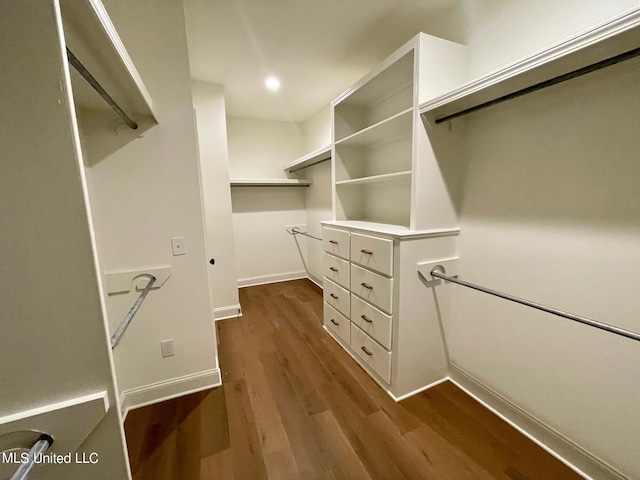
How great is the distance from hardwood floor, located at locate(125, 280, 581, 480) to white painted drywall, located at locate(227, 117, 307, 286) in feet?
6.65

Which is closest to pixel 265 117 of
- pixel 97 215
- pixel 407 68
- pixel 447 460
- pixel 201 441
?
pixel 407 68

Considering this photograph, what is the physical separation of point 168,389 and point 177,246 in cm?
102

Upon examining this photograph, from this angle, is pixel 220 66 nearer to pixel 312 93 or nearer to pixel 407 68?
pixel 312 93

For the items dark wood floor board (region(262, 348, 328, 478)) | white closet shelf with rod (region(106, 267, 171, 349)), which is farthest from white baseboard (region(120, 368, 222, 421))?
white closet shelf with rod (region(106, 267, 171, 349))

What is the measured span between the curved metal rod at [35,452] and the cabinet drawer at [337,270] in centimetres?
177

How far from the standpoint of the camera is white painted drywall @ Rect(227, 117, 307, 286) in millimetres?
3717

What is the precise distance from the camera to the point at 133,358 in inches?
63.8

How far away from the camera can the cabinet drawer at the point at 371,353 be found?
172cm

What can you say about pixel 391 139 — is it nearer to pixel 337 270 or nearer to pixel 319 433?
pixel 337 270

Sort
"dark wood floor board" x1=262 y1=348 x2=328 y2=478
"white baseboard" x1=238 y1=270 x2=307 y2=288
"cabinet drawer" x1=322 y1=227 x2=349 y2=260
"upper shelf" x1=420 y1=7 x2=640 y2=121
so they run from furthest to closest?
"white baseboard" x1=238 y1=270 x2=307 y2=288, "cabinet drawer" x1=322 y1=227 x2=349 y2=260, "dark wood floor board" x1=262 y1=348 x2=328 y2=478, "upper shelf" x1=420 y1=7 x2=640 y2=121

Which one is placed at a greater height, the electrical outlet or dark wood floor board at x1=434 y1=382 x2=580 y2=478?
the electrical outlet

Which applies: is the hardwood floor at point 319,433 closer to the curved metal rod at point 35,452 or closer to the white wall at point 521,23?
the curved metal rod at point 35,452

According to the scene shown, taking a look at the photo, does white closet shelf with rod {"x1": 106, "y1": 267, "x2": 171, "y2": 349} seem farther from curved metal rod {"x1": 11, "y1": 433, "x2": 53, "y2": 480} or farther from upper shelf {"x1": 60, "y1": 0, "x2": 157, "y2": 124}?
curved metal rod {"x1": 11, "y1": 433, "x2": 53, "y2": 480}

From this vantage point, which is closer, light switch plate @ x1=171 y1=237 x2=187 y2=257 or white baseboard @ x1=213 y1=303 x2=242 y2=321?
light switch plate @ x1=171 y1=237 x2=187 y2=257
